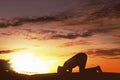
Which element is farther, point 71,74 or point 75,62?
point 75,62

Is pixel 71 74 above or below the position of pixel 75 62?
below

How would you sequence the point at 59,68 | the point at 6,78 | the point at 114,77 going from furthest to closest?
the point at 59,68 → the point at 6,78 → the point at 114,77

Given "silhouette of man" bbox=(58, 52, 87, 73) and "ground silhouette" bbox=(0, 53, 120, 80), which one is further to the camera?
"silhouette of man" bbox=(58, 52, 87, 73)

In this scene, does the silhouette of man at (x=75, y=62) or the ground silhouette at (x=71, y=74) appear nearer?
the ground silhouette at (x=71, y=74)

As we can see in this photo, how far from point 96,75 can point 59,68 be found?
2964mm

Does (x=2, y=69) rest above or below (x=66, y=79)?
above

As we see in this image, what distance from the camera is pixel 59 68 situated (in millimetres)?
16141

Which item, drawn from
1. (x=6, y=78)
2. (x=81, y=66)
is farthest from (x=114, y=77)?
(x=6, y=78)

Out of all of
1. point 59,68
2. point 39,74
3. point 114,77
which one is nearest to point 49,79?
point 39,74

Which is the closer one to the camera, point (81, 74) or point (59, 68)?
point (81, 74)

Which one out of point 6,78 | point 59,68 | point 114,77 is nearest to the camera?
point 114,77

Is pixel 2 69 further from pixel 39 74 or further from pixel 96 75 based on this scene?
pixel 96 75

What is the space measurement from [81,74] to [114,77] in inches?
69.7

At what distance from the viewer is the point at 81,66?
51.5ft
